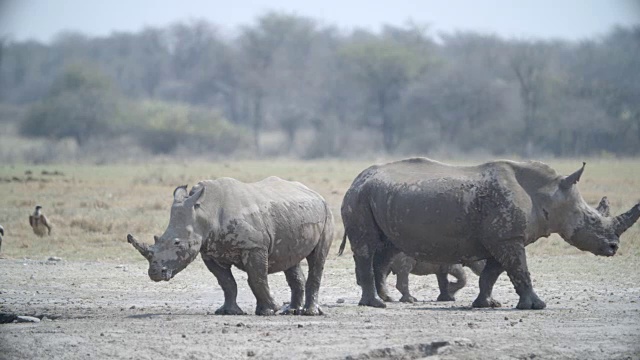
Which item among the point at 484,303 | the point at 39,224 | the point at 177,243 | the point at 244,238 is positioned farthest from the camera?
the point at 39,224

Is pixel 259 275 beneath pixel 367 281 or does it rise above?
above

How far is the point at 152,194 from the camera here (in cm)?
2884

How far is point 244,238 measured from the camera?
13.1 m

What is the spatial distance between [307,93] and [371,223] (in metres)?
59.5

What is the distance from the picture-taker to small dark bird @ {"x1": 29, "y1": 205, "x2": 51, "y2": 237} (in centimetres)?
2089

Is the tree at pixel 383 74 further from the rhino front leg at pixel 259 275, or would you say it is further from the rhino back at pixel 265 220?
the rhino front leg at pixel 259 275

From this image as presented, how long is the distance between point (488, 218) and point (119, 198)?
15.4m

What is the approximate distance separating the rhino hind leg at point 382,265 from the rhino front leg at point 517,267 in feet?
5.22

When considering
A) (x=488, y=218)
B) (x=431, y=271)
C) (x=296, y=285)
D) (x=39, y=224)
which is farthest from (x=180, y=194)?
(x=39, y=224)

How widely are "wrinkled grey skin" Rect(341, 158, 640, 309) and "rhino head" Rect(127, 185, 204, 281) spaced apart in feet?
8.22

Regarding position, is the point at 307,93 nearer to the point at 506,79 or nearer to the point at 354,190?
the point at 506,79

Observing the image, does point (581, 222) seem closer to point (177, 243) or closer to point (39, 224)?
point (177, 243)

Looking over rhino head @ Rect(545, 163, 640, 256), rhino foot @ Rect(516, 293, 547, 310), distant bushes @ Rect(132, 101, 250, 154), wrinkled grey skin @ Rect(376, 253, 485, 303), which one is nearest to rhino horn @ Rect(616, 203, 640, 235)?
rhino head @ Rect(545, 163, 640, 256)

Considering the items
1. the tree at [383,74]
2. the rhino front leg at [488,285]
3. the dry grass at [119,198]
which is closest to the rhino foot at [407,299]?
the rhino front leg at [488,285]
